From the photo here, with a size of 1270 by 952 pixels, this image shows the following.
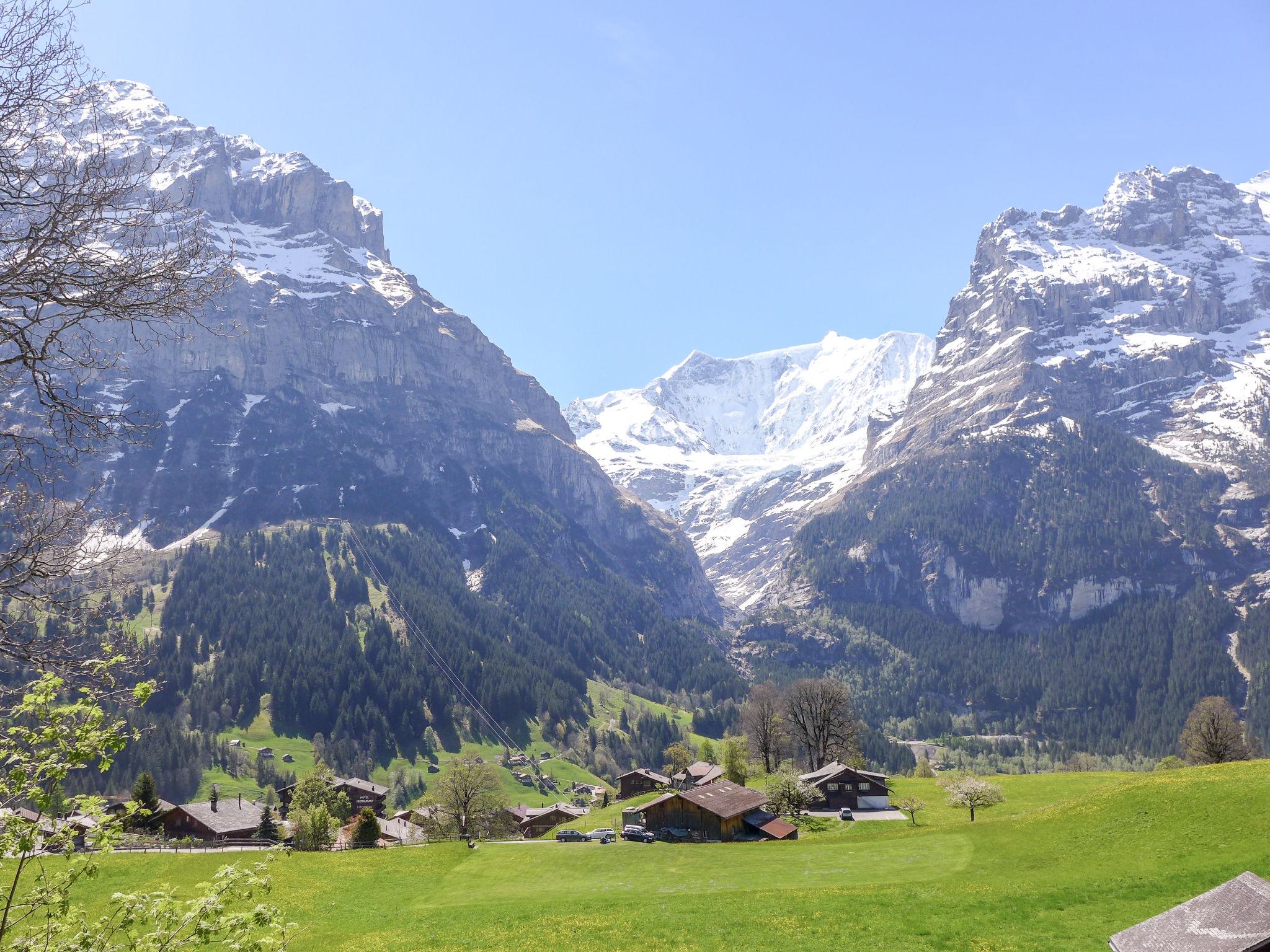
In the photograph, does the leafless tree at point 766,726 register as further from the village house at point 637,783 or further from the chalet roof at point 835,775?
the village house at point 637,783

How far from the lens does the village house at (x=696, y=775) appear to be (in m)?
124

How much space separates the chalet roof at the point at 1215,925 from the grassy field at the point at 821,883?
13813mm

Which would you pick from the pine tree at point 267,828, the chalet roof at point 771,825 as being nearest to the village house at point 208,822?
the pine tree at point 267,828

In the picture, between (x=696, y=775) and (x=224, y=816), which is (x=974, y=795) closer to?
(x=696, y=775)

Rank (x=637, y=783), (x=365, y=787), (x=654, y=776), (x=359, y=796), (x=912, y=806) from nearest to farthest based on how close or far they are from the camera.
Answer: (x=912, y=806), (x=637, y=783), (x=654, y=776), (x=359, y=796), (x=365, y=787)

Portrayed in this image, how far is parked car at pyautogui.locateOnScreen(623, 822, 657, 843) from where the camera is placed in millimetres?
78938

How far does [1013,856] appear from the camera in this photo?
5269cm

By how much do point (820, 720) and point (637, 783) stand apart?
36.1 m

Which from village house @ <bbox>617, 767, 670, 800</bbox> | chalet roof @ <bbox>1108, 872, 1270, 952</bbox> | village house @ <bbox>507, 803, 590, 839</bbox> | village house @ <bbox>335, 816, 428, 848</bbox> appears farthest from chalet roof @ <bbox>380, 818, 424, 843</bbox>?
chalet roof @ <bbox>1108, 872, 1270, 952</bbox>

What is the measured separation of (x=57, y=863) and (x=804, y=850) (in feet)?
171

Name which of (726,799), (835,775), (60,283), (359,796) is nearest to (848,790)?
(835,775)

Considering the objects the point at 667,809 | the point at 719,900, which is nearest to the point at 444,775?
the point at 667,809

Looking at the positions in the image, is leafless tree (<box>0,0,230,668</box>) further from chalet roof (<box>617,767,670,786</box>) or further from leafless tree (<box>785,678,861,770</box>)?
chalet roof (<box>617,767,670,786</box>)

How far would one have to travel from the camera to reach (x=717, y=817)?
7725 cm
